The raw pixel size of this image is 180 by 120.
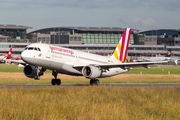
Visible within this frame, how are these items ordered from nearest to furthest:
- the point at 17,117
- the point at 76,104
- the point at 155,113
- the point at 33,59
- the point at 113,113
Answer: the point at 17,117, the point at 113,113, the point at 155,113, the point at 76,104, the point at 33,59

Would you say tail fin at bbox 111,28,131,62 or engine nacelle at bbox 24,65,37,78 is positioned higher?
tail fin at bbox 111,28,131,62

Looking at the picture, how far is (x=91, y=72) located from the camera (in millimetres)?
36312

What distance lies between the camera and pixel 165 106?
19.1 meters

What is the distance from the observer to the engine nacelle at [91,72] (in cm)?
3638

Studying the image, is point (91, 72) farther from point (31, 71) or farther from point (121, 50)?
point (121, 50)

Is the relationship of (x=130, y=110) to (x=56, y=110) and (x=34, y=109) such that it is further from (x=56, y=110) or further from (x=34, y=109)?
(x=34, y=109)

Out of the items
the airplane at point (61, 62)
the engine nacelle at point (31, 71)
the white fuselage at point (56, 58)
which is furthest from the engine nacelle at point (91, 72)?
the engine nacelle at point (31, 71)

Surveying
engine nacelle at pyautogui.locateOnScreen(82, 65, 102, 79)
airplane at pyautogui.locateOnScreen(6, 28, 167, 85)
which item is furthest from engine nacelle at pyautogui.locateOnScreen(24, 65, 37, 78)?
engine nacelle at pyautogui.locateOnScreen(82, 65, 102, 79)

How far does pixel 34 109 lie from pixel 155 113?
6873 millimetres

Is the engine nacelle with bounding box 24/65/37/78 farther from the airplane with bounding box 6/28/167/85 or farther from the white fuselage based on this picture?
the white fuselage

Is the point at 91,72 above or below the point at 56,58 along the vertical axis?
below

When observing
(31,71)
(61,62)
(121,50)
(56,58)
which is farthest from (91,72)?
(121,50)

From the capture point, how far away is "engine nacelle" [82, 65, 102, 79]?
3638 centimetres

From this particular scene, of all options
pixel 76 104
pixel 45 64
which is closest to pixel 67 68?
pixel 45 64
